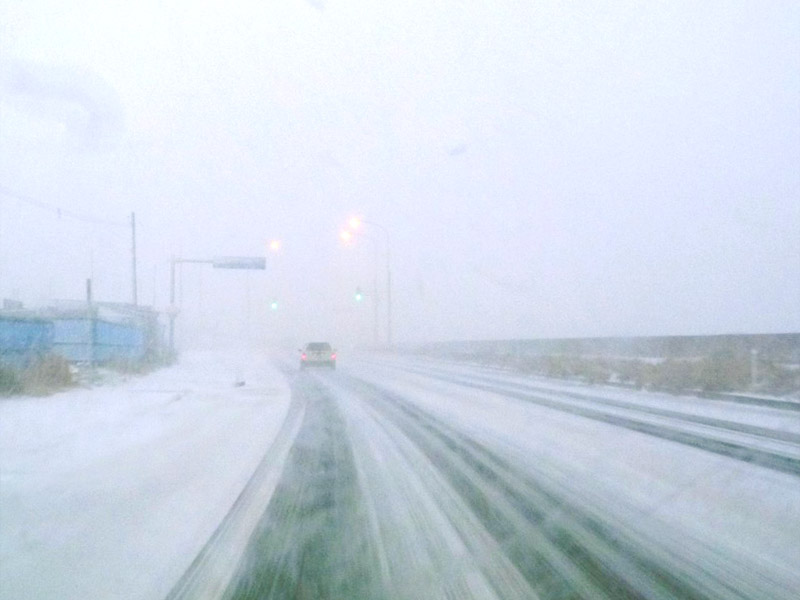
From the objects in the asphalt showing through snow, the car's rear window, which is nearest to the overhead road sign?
the car's rear window

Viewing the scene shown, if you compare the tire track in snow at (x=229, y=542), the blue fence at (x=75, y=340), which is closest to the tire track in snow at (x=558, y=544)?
the tire track in snow at (x=229, y=542)

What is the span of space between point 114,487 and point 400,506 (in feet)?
12.8

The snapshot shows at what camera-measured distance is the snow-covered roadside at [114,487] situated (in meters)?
7.96

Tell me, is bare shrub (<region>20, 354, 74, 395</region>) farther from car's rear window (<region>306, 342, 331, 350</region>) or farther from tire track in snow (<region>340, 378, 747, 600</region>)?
car's rear window (<region>306, 342, 331, 350</region>)

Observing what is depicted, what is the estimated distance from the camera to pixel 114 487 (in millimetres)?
12180

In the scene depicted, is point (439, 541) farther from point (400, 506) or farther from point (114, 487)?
point (114, 487)

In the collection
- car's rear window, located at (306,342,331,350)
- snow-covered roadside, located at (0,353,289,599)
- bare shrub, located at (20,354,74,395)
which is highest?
car's rear window, located at (306,342,331,350)

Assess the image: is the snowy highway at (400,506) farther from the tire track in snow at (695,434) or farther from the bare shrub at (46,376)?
the bare shrub at (46,376)

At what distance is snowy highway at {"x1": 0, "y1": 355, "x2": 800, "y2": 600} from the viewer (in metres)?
7.64

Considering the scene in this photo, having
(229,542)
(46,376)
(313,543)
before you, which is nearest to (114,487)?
(229,542)

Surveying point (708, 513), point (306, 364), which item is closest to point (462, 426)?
point (708, 513)

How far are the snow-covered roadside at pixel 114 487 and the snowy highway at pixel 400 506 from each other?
0.13 feet

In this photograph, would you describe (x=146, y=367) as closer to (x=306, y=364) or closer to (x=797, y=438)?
(x=306, y=364)

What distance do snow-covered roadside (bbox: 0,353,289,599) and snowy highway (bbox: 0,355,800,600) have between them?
0.13ft
